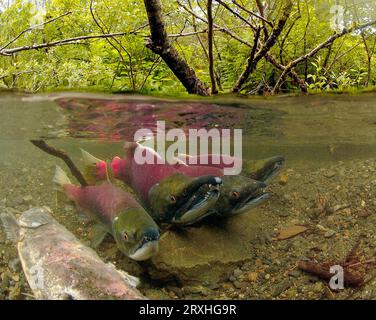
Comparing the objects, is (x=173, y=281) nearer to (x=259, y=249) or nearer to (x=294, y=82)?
(x=259, y=249)

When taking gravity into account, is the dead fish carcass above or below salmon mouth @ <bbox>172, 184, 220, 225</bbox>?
below

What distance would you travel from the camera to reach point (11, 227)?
530cm

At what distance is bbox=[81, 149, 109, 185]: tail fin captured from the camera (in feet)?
20.5

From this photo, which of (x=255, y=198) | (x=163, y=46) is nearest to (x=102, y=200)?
(x=255, y=198)

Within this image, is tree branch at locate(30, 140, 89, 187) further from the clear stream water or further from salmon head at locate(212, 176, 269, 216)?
salmon head at locate(212, 176, 269, 216)

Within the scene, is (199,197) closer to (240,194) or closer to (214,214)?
(240,194)

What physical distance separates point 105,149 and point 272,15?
739cm

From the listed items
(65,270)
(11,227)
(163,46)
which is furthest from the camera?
(11,227)

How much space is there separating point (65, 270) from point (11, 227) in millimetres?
1844

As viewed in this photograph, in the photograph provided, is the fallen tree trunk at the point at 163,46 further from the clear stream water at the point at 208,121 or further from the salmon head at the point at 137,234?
the salmon head at the point at 137,234

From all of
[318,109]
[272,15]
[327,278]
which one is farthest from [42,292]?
[318,109]

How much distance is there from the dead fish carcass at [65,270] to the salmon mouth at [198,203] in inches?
36.5

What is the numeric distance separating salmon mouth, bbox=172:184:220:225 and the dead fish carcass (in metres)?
0.93

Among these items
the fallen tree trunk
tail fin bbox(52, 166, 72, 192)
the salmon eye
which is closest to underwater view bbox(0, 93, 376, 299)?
the salmon eye
